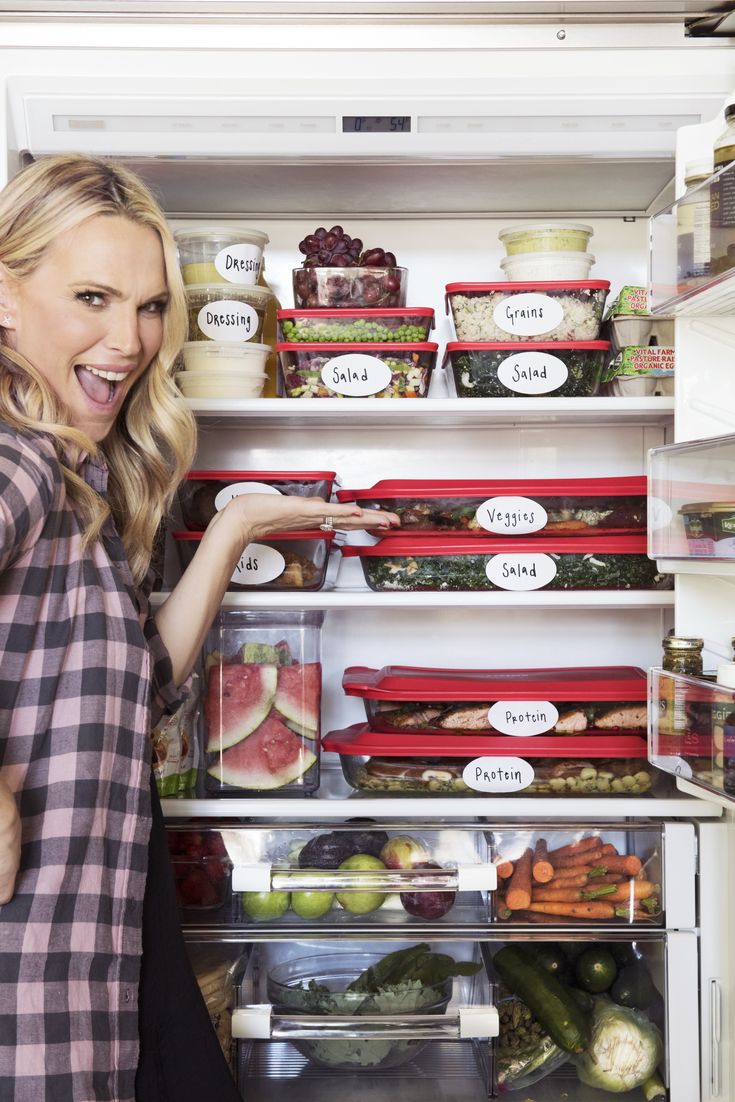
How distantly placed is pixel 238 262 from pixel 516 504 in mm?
568

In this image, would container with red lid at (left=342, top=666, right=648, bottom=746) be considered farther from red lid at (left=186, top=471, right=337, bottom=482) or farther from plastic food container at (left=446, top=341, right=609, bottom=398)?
plastic food container at (left=446, top=341, right=609, bottom=398)

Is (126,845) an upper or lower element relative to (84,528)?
lower

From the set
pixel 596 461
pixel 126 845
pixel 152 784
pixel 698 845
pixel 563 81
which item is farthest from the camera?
pixel 596 461

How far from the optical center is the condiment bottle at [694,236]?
1.20m

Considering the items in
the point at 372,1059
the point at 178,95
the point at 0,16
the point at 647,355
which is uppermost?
the point at 0,16

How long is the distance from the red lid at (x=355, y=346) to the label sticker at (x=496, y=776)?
0.64 meters

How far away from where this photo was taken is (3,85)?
1514 millimetres

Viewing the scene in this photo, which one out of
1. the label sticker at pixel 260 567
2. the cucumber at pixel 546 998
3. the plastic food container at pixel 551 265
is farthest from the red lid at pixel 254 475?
the cucumber at pixel 546 998

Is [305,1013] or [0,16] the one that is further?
[305,1013]

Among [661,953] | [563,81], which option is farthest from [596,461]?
[661,953]

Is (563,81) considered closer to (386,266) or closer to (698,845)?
(386,266)

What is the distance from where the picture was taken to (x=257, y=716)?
1683 mm

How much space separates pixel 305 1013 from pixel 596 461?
3.49ft

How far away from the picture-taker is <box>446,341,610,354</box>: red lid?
5.35 ft
